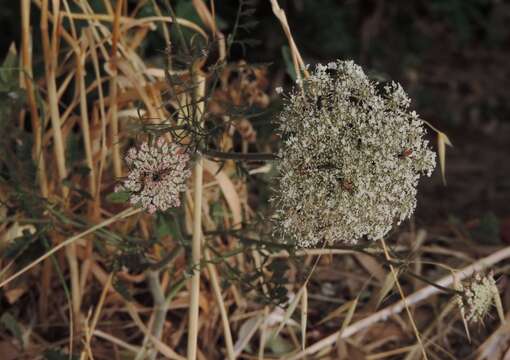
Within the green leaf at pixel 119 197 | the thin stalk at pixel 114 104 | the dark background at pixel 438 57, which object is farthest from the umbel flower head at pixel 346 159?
the dark background at pixel 438 57

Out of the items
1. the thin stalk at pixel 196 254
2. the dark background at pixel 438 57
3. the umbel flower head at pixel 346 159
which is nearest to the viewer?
the umbel flower head at pixel 346 159

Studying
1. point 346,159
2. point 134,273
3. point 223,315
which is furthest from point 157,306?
point 346,159

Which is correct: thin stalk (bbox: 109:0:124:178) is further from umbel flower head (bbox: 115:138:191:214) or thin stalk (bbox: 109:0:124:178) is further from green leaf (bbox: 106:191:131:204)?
umbel flower head (bbox: 115:138:191:214)

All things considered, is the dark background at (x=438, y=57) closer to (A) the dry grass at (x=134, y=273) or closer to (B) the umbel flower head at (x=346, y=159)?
(A) the dry grass at (x=134, y=273)

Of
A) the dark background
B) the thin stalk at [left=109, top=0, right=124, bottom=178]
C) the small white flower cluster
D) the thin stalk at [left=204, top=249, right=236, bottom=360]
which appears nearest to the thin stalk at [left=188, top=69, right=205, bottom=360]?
the thin stalk at [left=204, top=249, right=236, bottom=360]

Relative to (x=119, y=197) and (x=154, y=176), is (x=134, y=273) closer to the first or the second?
(x=119, y=197)
